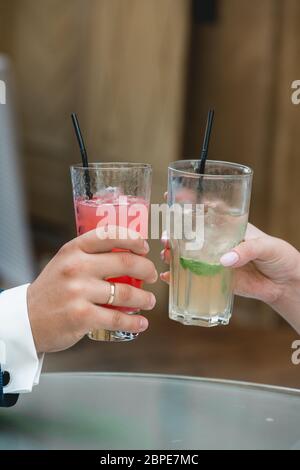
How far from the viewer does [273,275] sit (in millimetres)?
1443

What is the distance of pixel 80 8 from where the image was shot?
453 centimetres

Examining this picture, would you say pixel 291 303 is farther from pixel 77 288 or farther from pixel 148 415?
pixel 77 288

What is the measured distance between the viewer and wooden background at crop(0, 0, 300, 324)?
145 inches

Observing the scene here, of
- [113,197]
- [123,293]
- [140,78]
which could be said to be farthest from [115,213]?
[140,78]

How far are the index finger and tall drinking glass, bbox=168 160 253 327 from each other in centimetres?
11

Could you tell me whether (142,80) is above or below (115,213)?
below

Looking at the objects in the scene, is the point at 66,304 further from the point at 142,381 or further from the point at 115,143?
the point at 115,143

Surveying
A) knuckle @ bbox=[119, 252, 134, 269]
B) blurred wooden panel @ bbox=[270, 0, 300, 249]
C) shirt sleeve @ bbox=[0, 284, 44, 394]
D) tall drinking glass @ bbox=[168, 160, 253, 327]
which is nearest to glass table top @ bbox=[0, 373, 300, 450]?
shirt sleeve @ bbox=[0, 284, 44, 394]

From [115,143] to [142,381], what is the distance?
2820mm

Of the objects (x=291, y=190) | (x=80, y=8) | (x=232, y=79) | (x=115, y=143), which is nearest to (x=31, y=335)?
(x=291, y=190)

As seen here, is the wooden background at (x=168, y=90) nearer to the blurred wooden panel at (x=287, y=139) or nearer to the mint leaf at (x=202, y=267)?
the blurred wooden panel at (x=287, y=139)

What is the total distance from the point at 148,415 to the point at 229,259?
0.34 metres

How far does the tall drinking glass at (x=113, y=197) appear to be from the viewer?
1232 millimetres

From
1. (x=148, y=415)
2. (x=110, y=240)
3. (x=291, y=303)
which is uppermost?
(x=110, y=240)
